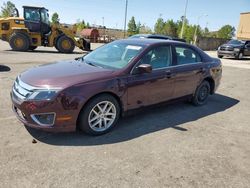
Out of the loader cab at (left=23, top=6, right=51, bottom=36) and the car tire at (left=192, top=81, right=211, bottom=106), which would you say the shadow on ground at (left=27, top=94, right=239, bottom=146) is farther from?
the loader cab at (left=23, top=6, right=51, bottom=36)

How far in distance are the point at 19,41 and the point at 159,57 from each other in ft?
44.0

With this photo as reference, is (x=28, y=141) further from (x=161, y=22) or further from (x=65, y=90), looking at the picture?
(x=161, y=22)

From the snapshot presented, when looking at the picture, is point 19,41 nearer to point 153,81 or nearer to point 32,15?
point 32,15

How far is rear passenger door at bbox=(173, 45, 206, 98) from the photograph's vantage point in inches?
200

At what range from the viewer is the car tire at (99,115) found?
3736mm

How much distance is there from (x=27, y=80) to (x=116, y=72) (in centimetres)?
138

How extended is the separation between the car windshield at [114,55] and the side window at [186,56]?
1039mm

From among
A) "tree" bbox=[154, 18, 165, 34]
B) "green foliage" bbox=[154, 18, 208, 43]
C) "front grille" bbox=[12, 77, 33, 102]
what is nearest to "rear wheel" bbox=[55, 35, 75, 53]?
"front grille" bbox=[12, 77, 33, 102]

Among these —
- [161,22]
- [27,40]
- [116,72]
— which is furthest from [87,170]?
[161,22]

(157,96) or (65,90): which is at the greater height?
(65,90)

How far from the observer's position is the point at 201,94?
5973 mm

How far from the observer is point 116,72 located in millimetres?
4020

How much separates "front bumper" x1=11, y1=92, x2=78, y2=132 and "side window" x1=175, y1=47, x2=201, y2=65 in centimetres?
263

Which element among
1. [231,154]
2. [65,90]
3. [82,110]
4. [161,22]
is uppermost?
[161,22]
